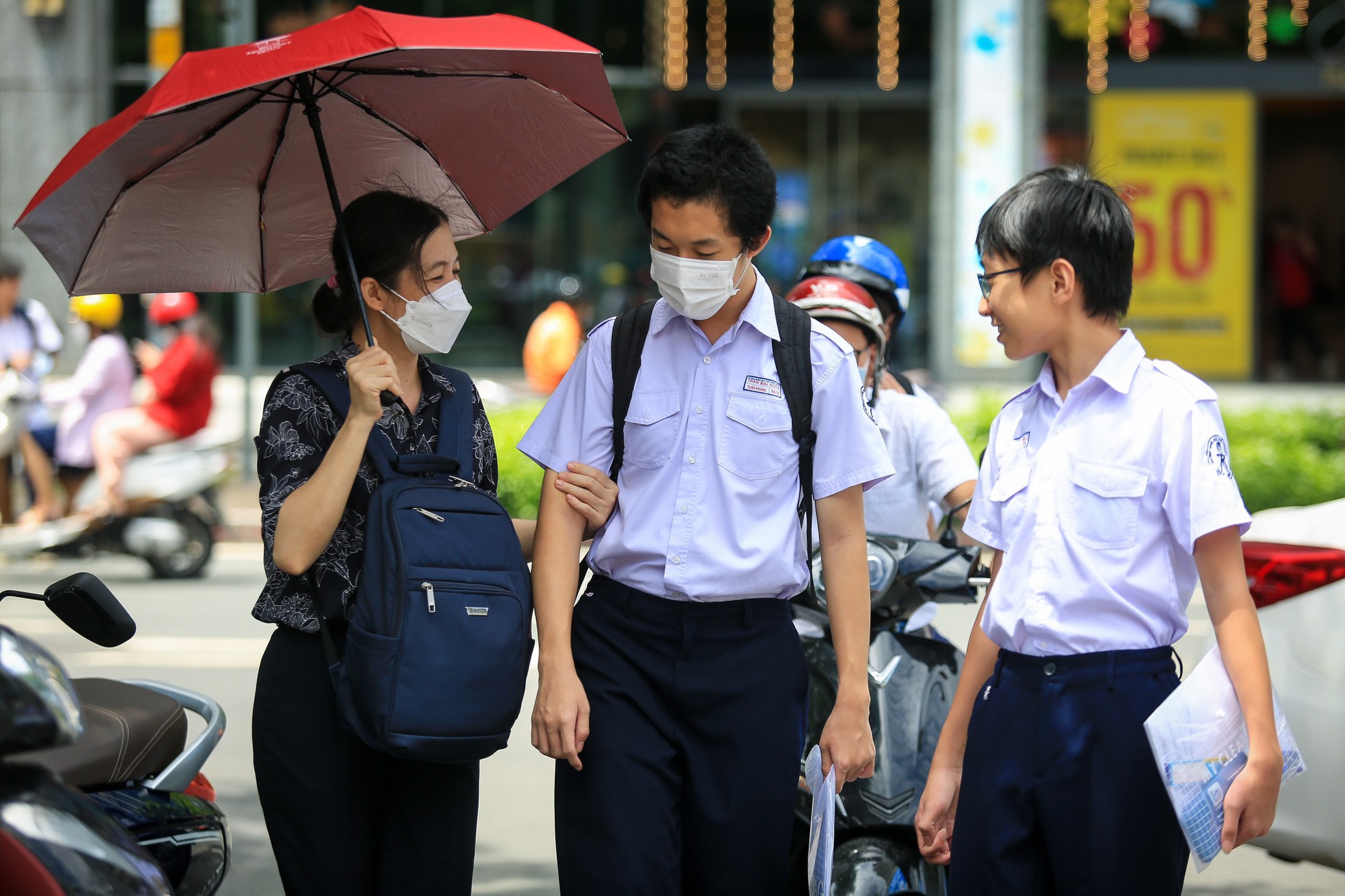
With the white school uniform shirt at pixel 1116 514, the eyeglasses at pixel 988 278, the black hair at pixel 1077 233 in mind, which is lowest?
the white school uniform shirt at pixel 1116 514

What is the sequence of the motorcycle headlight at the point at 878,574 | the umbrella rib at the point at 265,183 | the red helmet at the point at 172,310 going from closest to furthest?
1. the umbrella rib at the point at 265,183
2. the motorcycle headlight at the point at 878,574
3. the red helmet at the point at 172,310

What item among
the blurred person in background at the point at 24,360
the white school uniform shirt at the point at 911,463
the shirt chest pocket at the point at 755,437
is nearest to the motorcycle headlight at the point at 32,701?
the shirt chest pocket at the point at 755,437

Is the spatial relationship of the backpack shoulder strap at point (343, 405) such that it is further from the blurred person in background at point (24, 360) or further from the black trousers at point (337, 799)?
the blurred person in background at point (24, 360)

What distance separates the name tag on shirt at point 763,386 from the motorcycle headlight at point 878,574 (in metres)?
0.60

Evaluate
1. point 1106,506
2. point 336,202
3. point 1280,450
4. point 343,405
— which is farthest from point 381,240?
point 1280,450

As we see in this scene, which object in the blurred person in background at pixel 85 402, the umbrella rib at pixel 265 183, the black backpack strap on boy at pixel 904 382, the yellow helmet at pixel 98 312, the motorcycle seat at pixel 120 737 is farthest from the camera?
the yellow helmet at pixel 98 312

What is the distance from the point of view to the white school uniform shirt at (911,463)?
11.6 feet

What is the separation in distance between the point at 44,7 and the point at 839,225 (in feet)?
32.6

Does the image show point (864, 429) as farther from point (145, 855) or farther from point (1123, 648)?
point (145, 855)

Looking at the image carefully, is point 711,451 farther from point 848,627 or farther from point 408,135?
point 408,135

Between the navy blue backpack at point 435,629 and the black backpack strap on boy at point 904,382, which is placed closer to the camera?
the navy blue backpack at point 435,629

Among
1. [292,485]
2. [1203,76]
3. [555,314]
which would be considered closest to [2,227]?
[555,314]

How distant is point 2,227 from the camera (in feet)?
56.9

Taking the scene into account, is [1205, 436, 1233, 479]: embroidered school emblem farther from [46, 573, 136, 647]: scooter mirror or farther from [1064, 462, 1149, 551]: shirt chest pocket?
[46, 573, 136, 647]: scooter mirror
